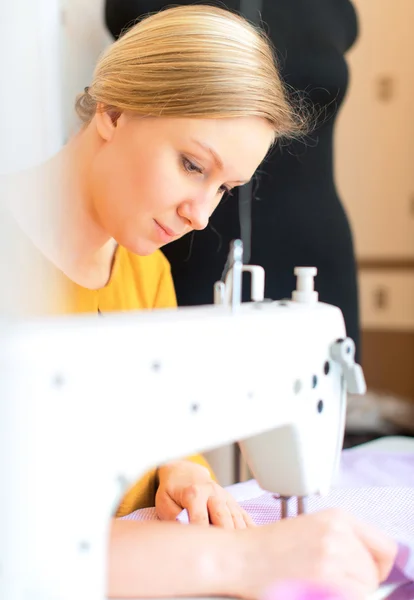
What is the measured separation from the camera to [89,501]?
419 mm

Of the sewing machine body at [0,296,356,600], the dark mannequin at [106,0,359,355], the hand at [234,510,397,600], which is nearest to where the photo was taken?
the sewing machine body at [0,296,356,600]

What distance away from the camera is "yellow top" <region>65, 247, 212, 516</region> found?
0.60 m

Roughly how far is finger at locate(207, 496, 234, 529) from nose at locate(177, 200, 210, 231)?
0.25m

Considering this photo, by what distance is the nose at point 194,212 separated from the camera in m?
0.59

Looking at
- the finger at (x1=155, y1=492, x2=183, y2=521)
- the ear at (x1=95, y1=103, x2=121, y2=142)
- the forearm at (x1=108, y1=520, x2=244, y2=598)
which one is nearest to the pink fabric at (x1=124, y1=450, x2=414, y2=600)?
the finger at (x1=155, y1=492, x2=183, y2=521)

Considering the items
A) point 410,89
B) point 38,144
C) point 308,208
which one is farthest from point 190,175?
point 410,89

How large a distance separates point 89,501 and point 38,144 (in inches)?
12.1

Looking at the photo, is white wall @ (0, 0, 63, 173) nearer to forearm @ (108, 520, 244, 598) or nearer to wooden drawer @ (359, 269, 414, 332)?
forearm @ (108, 520, 244, 598)

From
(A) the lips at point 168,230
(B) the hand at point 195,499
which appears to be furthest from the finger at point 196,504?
(A) the lips at point 168,230

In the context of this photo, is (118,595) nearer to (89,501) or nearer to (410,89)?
(89,501)

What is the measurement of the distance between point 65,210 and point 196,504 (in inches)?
11.2

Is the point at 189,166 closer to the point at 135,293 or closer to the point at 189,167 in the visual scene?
the point at 189,167

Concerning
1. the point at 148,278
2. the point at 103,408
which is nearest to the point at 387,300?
the point at 148,278

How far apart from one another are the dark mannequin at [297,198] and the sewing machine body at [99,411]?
21cm
